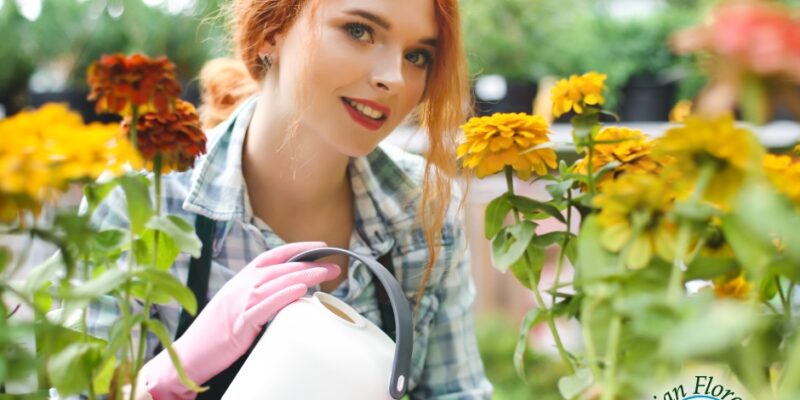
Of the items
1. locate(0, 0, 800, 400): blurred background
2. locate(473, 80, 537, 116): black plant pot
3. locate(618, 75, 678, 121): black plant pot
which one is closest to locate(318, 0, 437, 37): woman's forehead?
locate(0, 0, 800, 400): blurred background

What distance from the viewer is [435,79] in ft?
2.80

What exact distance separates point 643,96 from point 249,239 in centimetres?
136

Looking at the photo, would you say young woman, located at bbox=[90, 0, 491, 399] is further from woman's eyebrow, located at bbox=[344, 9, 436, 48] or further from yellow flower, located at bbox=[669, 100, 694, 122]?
yellow flower, located at bbox=[669, 100, 694, 122]

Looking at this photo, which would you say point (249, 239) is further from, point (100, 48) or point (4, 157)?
point (100, 48)

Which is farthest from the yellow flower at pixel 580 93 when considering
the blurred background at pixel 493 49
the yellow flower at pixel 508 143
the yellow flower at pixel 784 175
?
Answer: the blurred background at pixel 493 49

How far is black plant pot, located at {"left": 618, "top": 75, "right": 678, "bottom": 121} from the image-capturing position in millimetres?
2000

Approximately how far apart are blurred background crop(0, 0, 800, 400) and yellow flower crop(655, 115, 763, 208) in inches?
60.4

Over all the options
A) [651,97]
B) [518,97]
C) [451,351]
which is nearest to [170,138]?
[451,351]

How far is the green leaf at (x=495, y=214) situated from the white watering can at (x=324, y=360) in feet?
0.28

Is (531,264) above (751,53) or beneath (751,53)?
beneath

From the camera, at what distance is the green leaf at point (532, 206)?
0.56 metres

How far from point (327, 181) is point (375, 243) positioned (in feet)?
0.28

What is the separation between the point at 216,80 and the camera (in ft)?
3.51

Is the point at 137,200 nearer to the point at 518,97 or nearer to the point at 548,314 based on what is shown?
the point at 548,314
